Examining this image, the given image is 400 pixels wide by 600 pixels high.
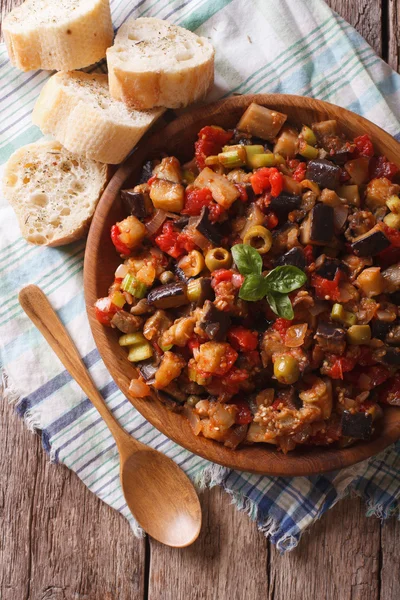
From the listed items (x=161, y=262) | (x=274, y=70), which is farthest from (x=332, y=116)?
(x=161, y=262)

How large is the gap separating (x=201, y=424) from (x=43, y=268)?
1903 millimetres

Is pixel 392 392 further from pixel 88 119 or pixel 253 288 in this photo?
pixel 88 119

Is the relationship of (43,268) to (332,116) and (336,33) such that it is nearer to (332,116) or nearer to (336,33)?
(332,116)

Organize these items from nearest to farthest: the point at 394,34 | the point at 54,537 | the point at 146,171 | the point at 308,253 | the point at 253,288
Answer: the point at 253,288 < the point at 308,253 < the point at 146,171 < the point at 54,537 < the point at 394,34

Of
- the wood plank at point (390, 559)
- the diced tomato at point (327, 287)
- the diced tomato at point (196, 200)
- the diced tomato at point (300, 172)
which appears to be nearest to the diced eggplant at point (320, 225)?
the diced tomato at point (327, 287)

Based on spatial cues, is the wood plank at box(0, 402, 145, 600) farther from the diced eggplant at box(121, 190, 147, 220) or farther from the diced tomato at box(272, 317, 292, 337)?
the diced tomato at box(272, 317, 292, 337)

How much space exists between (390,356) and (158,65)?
2.61m

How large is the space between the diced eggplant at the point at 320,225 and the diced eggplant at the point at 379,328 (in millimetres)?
608

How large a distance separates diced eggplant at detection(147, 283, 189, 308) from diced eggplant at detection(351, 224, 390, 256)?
116 centimetres

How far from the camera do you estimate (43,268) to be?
16.4 ft

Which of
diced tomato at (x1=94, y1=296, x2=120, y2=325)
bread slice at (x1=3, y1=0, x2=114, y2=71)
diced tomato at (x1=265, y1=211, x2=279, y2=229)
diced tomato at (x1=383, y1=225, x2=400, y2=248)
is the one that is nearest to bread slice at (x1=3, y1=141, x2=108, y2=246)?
bread slice at (x1=3, y1=0, x2=114, y2=71)

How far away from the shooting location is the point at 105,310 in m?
4.21

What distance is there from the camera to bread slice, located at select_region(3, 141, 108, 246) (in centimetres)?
474

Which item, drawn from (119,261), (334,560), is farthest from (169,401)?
(334,560)
